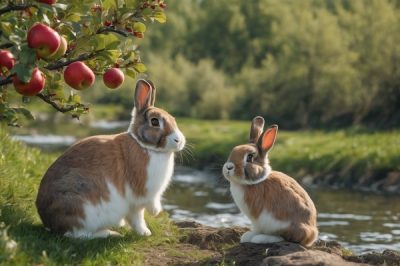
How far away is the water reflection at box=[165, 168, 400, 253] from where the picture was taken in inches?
644

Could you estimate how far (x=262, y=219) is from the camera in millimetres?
9734

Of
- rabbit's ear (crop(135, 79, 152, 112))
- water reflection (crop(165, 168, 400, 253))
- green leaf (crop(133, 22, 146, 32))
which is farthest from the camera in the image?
water reflection (crop(165, 168, 400, 253))

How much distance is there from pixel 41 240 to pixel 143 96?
2597 millimetres

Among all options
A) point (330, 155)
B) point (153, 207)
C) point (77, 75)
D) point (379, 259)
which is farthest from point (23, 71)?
point (330, 155)

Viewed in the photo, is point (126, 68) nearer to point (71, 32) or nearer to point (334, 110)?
point (71, 32)

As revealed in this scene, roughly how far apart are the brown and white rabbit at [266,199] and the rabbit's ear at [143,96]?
1.52 meters

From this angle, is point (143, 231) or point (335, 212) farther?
point (335, 212)

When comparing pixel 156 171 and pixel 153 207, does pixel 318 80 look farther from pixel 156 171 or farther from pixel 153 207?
pixel 156 171

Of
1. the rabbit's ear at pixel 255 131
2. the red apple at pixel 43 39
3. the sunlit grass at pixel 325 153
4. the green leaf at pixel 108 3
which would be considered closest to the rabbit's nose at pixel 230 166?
the rabbit's ear at pixel 255 131

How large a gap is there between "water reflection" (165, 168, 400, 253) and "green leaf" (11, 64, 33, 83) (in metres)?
7.25

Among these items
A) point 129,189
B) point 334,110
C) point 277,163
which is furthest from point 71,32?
point 334,110

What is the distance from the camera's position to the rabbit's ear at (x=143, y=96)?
995cm

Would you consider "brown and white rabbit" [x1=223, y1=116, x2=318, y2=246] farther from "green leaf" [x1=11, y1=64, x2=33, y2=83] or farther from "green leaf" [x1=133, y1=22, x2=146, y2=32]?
"green leaf" [x1=11, y1=64, x2=33, y2=83]

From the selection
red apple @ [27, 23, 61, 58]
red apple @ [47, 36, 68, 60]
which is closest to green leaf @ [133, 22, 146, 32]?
red apple @ [47, 36, 68, 60]
